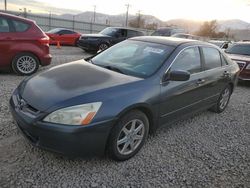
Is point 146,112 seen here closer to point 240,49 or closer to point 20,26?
point 20,26

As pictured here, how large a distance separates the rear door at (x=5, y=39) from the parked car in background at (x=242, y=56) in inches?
277

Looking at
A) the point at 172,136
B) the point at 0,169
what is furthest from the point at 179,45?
the point at 0,169

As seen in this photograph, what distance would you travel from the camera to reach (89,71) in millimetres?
3844

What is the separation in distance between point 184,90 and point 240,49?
707 centimetres

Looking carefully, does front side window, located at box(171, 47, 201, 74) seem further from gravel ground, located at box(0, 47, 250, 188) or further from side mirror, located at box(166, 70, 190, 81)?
gravel ground, located at box(0, 47, 250, 188)

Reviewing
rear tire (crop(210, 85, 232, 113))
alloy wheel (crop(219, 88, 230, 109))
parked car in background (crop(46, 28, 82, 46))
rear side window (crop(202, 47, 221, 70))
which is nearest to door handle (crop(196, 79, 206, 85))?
rear side window (crop(202, 47, 221, 70))

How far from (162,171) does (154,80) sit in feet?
3.90

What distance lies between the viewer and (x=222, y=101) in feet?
19.1

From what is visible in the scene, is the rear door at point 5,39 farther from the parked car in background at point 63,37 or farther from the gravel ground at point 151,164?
the parked car in background at point 63,37

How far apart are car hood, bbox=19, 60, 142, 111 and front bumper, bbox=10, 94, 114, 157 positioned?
20cm

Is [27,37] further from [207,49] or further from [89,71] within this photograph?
[207,49]

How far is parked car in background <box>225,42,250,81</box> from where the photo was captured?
29.1 feet

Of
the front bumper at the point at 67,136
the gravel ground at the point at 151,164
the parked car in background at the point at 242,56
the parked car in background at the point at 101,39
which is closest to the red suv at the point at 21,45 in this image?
the gravel ground at the point at 151,164

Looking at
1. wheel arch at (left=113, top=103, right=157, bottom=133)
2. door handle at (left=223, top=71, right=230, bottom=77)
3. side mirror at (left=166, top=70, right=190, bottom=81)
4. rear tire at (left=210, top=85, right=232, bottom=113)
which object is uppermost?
side mirror at (left=166, top=70, right=190, bottom=81)
